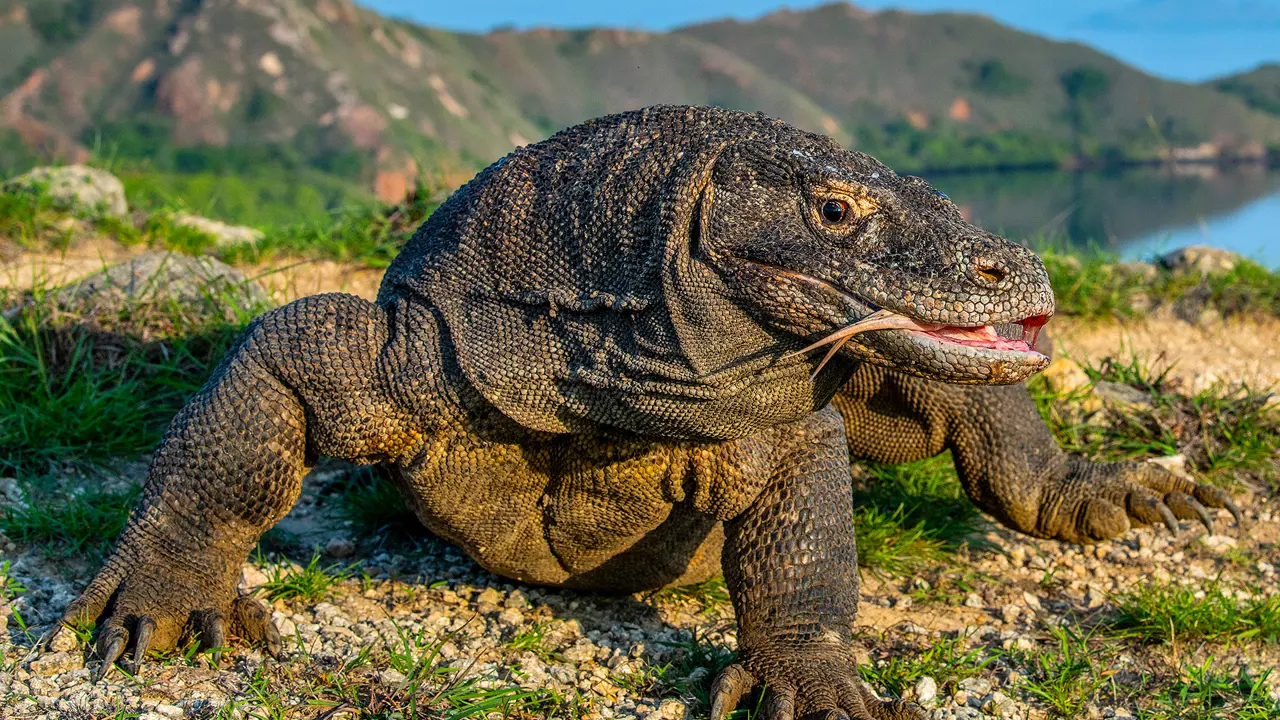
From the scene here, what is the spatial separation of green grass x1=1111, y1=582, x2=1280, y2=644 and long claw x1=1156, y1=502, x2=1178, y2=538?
1.32ft

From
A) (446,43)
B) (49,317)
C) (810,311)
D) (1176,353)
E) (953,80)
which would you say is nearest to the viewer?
(810,311)

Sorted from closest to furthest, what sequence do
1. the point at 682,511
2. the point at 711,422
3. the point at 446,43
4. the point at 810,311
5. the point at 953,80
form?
the point at 810,311 → the point at 711,422 → the point at 682,511 → the point at 446,43 → the point at 953,80

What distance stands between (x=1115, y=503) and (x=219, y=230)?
6161 millimetres

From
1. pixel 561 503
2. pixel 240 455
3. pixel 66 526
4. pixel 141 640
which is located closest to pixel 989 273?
pixel 561 503

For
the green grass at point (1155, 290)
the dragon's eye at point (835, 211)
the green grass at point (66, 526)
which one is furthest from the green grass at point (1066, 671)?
the green grass at point (1155, 290)

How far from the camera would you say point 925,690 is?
3904mm

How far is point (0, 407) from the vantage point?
531 centimetres

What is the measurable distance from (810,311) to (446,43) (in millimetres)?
27759

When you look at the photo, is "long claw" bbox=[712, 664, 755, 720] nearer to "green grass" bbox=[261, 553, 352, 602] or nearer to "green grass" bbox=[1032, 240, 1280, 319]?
"green grass" bbox=[261, 553, 352, 602]

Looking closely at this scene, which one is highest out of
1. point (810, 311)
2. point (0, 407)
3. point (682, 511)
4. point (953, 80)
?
point (953, 80)

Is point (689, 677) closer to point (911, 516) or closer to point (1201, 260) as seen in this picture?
point (911, 516)

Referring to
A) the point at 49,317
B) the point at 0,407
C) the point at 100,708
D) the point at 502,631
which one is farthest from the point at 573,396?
the point at 49,317

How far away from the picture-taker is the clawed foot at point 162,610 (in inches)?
138

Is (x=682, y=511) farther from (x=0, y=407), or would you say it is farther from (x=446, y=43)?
(x=446, y=43)
